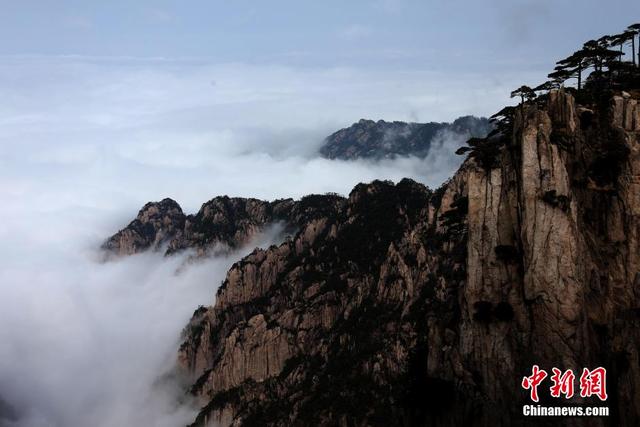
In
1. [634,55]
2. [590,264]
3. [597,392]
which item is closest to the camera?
[597,392]

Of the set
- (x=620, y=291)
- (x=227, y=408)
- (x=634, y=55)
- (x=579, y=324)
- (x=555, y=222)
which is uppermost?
(x=634, y=55)

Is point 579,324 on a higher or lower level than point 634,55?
lower

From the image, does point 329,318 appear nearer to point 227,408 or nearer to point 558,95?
point 227,408

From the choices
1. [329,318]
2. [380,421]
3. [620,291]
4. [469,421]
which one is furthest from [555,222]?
[329,318]

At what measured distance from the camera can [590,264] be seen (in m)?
66.7

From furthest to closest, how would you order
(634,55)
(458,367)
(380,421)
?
(380,421)
(634,55)
(458,367)

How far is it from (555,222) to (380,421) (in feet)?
255

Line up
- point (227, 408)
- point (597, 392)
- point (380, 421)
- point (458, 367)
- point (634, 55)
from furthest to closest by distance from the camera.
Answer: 1. point (227, 408)
2. point (380, 421)
3. point (634, 55)
4. point (458, 367)
5. point (597, 392)

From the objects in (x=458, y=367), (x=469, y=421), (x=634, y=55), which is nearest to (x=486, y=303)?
(x=458, y=367)

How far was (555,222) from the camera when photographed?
66000 millimetres

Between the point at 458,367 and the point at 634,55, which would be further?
the point at 634,55

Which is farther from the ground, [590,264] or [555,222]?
[555,222]

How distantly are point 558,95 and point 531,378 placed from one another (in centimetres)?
3418

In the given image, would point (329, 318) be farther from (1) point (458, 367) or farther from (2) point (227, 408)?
(1) point (458, 367)
